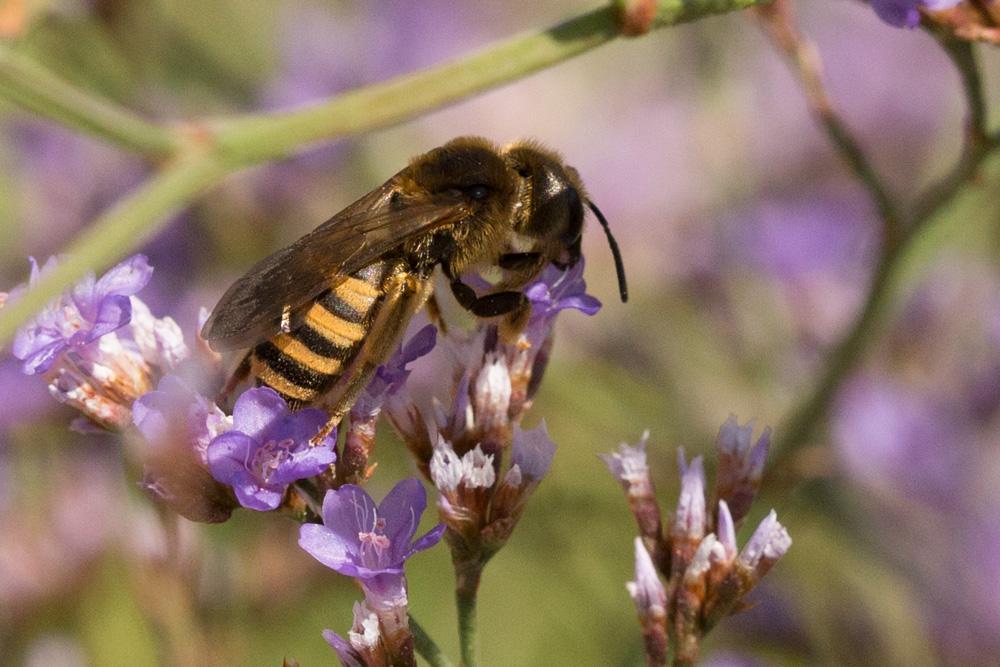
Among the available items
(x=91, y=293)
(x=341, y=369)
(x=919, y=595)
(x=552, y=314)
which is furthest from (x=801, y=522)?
(x=91, y=293)

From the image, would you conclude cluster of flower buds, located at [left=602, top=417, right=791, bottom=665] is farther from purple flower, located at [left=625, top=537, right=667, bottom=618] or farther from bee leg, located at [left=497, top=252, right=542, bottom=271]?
bee leg, located at [left=497, top=252, right=542, bottom=271]

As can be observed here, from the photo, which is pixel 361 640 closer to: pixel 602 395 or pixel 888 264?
pixel 888 264

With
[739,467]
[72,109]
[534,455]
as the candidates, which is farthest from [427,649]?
[72,109]

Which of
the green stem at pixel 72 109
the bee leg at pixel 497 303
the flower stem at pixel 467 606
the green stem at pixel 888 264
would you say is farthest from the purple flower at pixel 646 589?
the green stem at pixel 72 109

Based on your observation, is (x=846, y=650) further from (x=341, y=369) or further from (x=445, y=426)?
(x=341, y=369)

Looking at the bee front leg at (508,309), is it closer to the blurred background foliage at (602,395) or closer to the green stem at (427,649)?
the green stem at (427,649)

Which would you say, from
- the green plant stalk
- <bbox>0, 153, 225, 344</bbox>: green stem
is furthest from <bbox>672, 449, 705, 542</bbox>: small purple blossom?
<bbox>0, 153, 225, 344</bbox>: green stem
